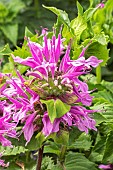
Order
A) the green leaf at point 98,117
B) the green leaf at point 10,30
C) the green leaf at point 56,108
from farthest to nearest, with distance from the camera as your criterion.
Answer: the green leaf at point 10,30, the green leaf at point 98,117, the green leaf at point 56,108

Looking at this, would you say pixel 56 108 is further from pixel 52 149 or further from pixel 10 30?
pixel 10 30

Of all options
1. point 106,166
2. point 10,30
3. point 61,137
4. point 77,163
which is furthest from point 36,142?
point 10,30

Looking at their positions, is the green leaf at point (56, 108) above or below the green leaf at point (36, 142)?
above

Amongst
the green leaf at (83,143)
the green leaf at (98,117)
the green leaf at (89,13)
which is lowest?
the green leaf at (83,143)

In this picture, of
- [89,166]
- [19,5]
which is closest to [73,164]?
[89,166]

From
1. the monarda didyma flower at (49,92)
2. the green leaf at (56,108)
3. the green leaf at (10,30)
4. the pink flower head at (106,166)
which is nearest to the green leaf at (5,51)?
the monarda didyma flower at (49,92)

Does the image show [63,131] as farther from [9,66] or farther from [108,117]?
[9,66]

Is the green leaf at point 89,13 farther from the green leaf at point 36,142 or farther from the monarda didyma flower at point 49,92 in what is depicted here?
the green leaf at point 36,142
